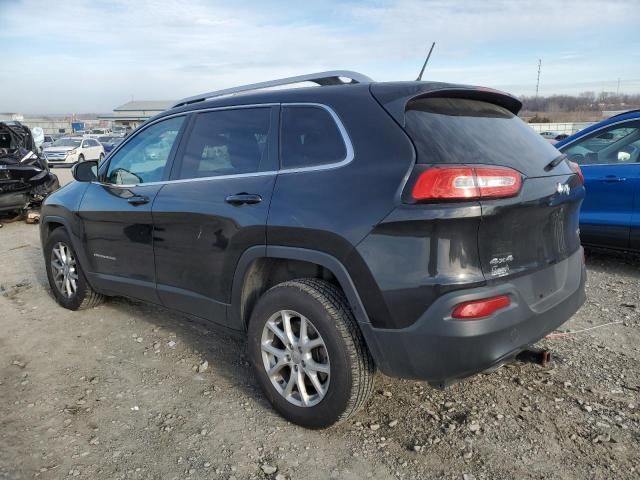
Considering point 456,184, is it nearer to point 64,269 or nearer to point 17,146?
point 64,269

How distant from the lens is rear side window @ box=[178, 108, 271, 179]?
A: 307 centimetres

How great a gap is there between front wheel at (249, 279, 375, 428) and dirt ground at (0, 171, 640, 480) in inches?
6.9

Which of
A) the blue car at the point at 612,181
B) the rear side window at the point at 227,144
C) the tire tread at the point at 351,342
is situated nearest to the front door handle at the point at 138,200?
the rear side window at the point at 227,144

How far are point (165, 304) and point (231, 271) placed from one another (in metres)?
0.89

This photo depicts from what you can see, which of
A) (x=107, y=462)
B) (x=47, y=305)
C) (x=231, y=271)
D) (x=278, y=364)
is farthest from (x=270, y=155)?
(x=47, y=305)

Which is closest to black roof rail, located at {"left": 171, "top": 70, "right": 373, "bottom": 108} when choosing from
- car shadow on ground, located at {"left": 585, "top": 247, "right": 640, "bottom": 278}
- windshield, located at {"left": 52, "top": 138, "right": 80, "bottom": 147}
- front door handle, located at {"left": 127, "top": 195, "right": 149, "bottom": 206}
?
front door handle, located at {"left": 127, "top": 195, "right": 149, "bottom": 206}

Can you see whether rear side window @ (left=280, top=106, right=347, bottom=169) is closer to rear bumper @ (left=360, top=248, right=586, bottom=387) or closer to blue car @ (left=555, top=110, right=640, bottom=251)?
rear bumper @ (left=360, top=248, right=586, bottom=387)

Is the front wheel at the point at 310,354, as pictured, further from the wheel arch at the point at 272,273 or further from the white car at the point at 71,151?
the white car at the point at 71,151

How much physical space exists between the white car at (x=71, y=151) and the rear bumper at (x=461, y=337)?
927 inches

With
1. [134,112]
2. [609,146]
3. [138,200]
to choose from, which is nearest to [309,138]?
[138,200]

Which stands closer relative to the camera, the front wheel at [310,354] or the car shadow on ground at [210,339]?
the front wheel at [310,354]

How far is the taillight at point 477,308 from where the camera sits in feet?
7.43

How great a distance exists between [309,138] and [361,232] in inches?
27.7

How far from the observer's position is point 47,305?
196 inches
